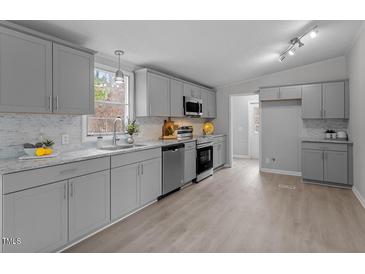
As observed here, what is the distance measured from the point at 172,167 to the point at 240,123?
5100mm

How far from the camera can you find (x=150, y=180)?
11.1ft

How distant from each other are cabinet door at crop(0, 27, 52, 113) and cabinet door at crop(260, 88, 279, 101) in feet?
15.4

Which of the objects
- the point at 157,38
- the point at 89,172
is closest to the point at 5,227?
the point at 89,172

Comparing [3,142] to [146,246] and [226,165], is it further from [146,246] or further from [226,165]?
[226,165]

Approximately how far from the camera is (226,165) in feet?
21.3

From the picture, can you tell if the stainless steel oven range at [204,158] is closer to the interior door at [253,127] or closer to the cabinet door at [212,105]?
the cabinet door at [212,105]

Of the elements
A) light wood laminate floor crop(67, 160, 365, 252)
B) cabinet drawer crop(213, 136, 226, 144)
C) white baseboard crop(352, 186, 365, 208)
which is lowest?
light wood laminate floor crop(67, 160, 365, 252)

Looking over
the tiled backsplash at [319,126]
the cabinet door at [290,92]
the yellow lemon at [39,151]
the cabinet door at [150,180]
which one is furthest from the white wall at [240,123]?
the yellow lemon at [39,151]

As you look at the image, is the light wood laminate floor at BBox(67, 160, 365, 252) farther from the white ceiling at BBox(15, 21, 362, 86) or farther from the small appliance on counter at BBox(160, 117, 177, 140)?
the white ceiling at BBox(15, 21, 362, 86)

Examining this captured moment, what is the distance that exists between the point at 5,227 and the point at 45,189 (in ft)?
1.23

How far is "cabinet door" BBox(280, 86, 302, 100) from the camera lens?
507 centimetres

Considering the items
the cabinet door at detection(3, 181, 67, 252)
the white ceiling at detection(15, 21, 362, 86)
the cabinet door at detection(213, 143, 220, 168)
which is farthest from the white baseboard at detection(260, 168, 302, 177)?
the cabinet door at detection(3, 181, 67, 252)

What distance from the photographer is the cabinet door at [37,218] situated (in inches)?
68.7

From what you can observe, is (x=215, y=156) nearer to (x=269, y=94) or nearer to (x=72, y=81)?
(x=269, y=94)
